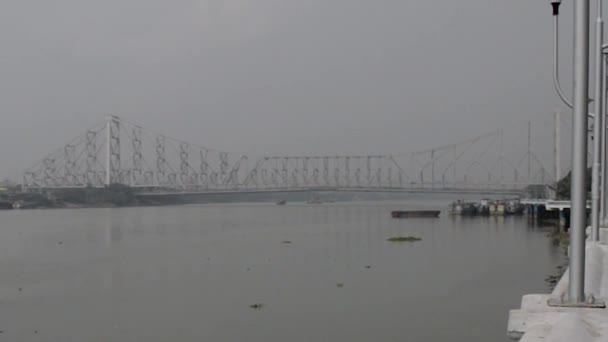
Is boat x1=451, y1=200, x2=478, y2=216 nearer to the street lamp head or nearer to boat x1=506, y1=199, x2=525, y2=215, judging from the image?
boat x1=506, y1=199, x2=525, y2=215

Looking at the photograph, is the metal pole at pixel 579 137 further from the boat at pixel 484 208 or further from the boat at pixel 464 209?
the boat at pixel 484 208

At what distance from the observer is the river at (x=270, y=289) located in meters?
8.77

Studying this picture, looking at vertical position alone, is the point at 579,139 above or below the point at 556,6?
below

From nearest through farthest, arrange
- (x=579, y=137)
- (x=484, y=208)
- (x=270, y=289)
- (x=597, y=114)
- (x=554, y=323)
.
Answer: (x=554, y=323) → (x=579, y=137) → (x=597, y=114) → (x=270, y=289) → (x=484, y=208)

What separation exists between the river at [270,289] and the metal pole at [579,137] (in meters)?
5.03

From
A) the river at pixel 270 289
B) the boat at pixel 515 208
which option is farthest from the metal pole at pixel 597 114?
the boat at pixel 515 208

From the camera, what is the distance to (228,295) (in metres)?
11.6

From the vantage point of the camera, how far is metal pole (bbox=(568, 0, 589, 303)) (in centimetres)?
326

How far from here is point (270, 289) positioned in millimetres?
12195

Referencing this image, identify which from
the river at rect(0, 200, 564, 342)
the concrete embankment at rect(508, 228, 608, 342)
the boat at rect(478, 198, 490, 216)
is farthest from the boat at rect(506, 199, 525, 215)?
the concrete embankment at rect(508, 228, 608, 342)

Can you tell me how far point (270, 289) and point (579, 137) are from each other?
30.8ft

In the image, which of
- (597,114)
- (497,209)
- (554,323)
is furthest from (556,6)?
(497,209)

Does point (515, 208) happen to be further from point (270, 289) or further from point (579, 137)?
point (579, 137)

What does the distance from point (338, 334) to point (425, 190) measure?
164ft
